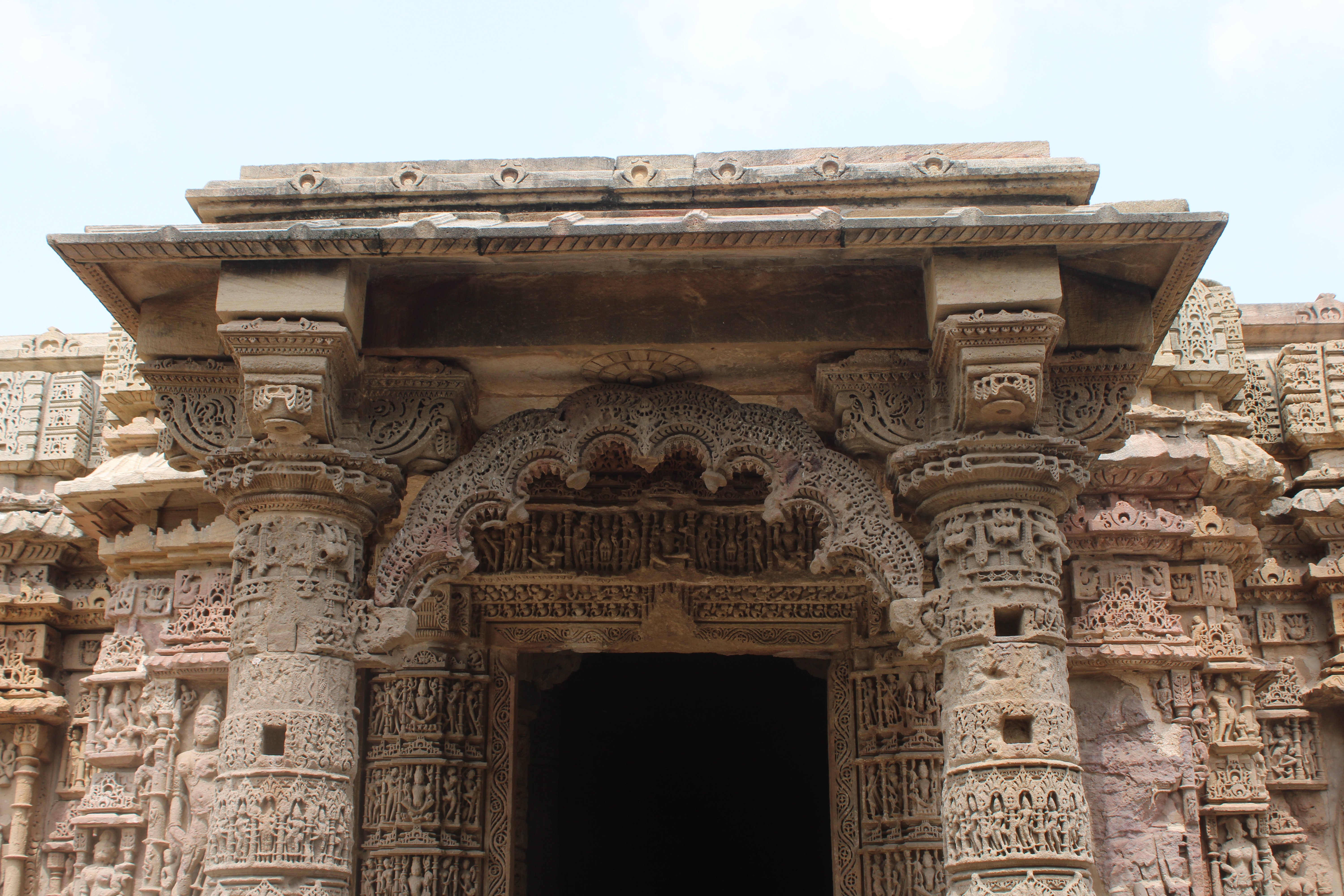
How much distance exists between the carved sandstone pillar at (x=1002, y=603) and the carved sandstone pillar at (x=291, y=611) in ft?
7.02

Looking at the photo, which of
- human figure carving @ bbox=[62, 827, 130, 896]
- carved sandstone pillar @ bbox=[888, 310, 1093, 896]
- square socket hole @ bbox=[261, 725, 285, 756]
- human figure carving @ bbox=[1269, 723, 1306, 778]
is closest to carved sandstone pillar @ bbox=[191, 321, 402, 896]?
square socket hole @ bbox=[261, 725, 285, 756]

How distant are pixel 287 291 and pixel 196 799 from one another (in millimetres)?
2952

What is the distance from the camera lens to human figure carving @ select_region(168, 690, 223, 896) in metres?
6.20

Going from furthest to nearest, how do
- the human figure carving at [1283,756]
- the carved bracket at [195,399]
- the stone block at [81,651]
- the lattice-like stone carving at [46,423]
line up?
1. the lattice-like stone carving at [46,423]
2. the stone block at [81,651]
3. the human figure carving at [1283,756]
4. the carved bracket at [195,399]

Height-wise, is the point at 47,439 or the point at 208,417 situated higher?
the point at 47,439

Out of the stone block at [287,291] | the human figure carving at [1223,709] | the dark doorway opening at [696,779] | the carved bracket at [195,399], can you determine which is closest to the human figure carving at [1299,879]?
the human figure carving at [1223,709]

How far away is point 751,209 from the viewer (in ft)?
16.8

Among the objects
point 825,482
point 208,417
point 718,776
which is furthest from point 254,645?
point 718,776

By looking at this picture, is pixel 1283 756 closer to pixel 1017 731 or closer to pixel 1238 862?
pixel 1238 862

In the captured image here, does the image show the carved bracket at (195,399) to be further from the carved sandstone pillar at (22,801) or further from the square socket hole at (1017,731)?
the square socket hole at (1017,731)

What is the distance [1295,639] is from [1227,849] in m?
1.32

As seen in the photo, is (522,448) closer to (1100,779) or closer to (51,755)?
(1100,779)

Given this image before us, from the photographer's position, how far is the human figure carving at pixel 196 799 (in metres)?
6.20

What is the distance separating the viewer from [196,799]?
631 centimetres
